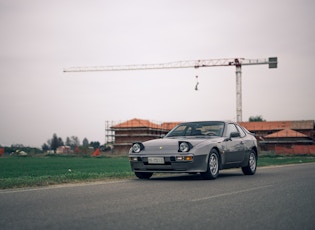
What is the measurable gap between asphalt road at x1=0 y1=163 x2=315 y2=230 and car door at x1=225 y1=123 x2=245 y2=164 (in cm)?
345

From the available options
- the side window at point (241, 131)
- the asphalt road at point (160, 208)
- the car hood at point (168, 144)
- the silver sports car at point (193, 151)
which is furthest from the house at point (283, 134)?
the asphalt road at point (160, 208)

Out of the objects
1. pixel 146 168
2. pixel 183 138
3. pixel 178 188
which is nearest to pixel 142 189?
pixel 178 188

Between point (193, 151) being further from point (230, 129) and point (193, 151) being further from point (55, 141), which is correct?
point (55, 141)

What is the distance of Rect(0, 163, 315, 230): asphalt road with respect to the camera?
16.1ft

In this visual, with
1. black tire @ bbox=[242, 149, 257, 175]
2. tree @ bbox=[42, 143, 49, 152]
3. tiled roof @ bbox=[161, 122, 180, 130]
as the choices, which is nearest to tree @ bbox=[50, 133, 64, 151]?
tree @ bbox=[42, 143, 49, 152]

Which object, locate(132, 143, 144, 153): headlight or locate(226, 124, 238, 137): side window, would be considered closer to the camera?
locate(132, 143, 144, 153): headlight

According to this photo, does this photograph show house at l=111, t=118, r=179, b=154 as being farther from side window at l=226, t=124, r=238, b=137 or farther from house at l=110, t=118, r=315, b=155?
side window at l=226, t=124, r=238, b=137

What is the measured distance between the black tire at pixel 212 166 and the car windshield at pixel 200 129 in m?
0.90

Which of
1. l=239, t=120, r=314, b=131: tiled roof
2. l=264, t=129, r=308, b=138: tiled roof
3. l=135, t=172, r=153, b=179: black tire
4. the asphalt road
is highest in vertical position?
l=239, t=120, r=314, b=131: tiled roof

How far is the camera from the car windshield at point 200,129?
40.5 feet

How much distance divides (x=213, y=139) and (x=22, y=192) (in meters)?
5.15

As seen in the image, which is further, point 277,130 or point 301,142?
point 277,130

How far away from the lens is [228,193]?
791 cm

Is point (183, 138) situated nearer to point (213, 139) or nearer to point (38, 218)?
point (213, 139)
